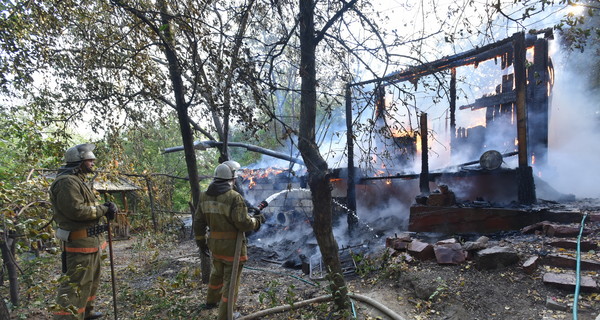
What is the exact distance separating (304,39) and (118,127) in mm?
4575

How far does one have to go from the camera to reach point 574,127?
16766 millimetres

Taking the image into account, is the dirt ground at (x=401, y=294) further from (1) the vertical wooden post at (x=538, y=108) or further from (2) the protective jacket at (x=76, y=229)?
(1) the vertical wooden post at (x=538, y=108)

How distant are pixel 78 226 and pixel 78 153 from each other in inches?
38.4

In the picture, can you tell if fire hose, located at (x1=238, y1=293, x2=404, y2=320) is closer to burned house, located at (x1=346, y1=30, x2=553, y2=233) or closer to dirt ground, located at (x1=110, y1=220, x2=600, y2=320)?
dirt ground, located at (x1=110, y1=220, x2=600, y2=320)

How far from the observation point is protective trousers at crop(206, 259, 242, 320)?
4.07 meters

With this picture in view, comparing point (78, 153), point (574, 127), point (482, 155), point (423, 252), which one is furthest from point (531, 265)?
point (574, 127)

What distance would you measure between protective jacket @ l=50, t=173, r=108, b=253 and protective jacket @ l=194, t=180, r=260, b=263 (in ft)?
4.65

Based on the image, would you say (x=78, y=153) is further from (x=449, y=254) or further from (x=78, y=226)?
(x=449, y=254)

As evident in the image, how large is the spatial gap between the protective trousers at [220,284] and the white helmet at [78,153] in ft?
7.43

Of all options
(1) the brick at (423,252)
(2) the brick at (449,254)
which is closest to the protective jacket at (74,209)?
(1) the brick at (423,252)

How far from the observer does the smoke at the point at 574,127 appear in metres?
11.2

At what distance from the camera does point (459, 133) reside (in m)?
11.9

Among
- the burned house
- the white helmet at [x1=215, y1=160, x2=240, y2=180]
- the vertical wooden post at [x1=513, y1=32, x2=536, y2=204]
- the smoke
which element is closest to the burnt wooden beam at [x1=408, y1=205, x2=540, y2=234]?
the burned house

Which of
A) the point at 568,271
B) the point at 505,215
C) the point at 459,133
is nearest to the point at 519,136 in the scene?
the point at 505,215
